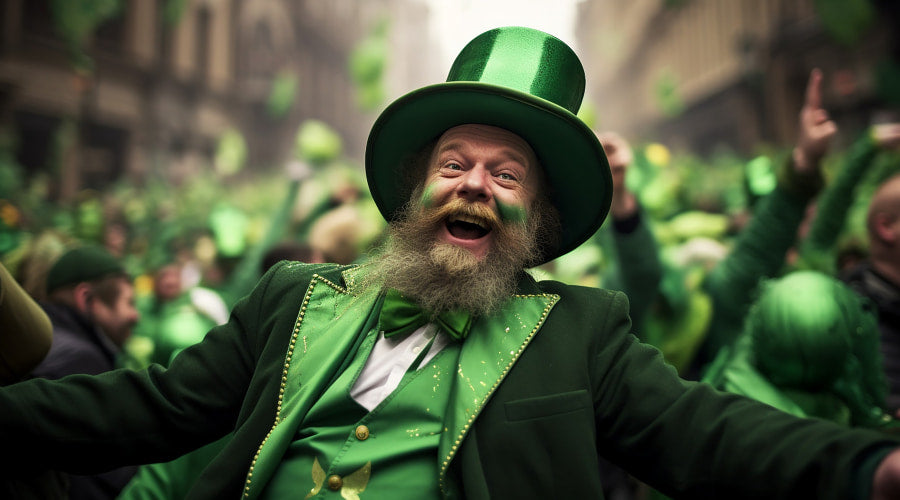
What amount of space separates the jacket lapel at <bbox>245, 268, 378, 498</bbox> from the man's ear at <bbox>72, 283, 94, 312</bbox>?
6.99 feet

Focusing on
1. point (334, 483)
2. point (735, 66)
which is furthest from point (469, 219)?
point (735, 66)

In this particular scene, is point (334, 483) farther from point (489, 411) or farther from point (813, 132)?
point (813, 132)

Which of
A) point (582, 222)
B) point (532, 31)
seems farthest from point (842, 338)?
point (532, 31)

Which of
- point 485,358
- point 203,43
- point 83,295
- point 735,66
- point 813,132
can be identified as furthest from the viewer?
point 203,43

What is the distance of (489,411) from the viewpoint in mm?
1522

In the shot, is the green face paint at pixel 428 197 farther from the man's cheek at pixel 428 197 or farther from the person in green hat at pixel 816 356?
the person in green hat at pixel 816 356

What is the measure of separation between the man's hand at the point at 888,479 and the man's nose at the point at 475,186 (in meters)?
1.05

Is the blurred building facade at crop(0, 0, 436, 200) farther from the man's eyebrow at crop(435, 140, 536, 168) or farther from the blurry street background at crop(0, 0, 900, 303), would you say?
the man's eyebrow at crop(435, 140, 536, 168)

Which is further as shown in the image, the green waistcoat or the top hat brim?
the top hat brim

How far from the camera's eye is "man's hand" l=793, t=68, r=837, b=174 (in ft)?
8.78

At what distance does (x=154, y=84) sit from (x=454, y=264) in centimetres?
1987

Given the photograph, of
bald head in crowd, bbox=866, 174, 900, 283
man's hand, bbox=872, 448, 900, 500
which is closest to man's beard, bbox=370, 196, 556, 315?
man's hand, bbox=872, 448, 900, 500

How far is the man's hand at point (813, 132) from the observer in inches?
105

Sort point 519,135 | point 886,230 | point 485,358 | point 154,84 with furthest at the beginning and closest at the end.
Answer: point 154,84, point 886,230, point 519,135, point 485,358
